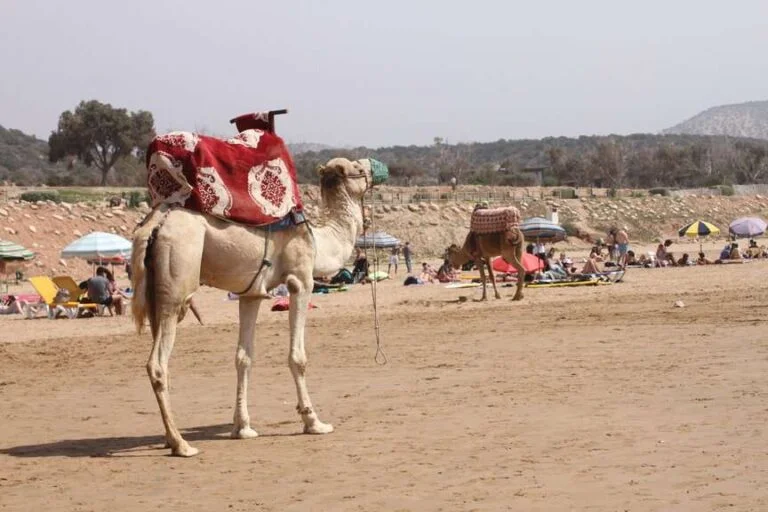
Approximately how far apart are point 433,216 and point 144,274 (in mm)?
56277

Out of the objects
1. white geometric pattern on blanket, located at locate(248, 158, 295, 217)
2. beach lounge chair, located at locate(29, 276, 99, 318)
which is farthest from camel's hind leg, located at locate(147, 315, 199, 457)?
beach lounge chair, located at locate(29, 276, 99, 318)

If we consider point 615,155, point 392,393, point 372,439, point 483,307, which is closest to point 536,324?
point 483,307

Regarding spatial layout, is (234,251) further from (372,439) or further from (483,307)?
(483,307)

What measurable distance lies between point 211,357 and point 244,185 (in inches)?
311

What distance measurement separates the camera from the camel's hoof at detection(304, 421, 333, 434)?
11.6m

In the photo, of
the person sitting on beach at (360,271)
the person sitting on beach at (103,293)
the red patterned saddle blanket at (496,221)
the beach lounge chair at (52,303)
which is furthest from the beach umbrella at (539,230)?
the beach lounge chair at (52,303)

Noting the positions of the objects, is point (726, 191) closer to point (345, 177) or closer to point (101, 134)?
point (101, 134)

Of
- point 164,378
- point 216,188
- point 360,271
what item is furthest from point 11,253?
point 164,378

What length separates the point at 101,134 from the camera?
101 metres

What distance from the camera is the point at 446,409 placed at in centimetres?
1250

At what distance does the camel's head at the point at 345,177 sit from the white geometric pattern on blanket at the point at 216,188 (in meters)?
1.87

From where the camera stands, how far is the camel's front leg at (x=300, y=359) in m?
11.6

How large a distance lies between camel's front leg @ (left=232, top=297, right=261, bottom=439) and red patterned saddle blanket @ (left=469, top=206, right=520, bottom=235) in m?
17.4

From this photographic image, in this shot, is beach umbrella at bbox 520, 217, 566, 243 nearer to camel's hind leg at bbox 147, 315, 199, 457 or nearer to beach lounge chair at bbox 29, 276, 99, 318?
beach lounge chair at bbox 29, 276, 99, 318
